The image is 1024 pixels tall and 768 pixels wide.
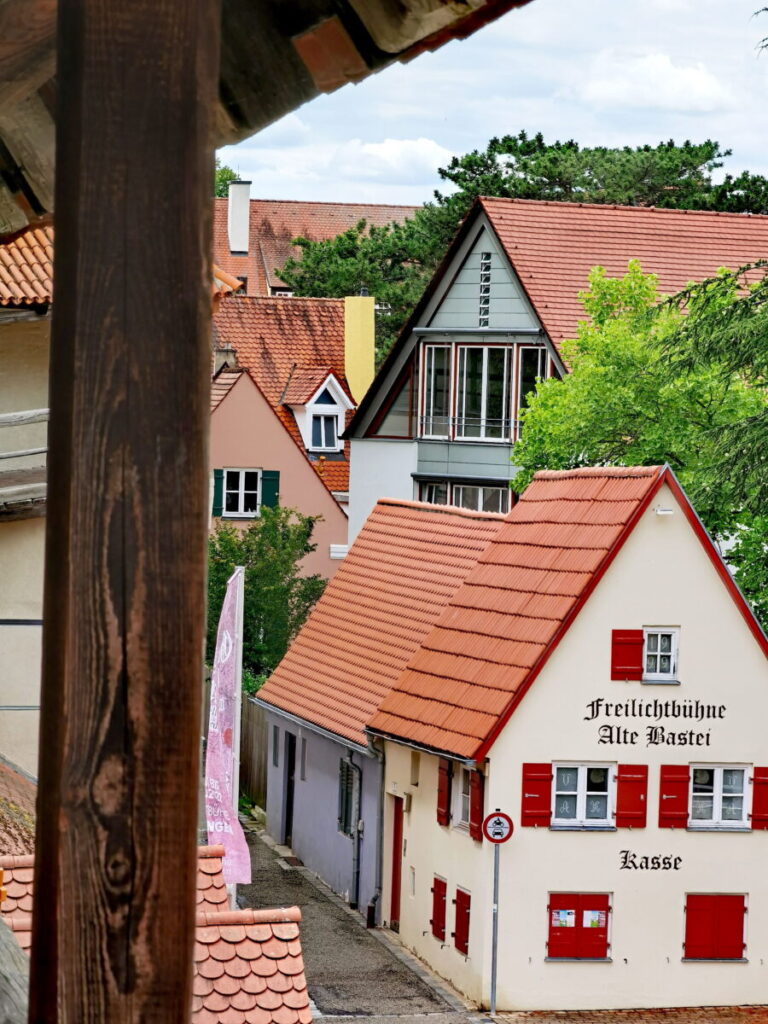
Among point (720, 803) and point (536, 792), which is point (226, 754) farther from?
point (720, 803)

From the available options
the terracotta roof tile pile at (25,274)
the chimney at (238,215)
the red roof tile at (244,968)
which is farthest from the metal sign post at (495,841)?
the chimney at (238,215)

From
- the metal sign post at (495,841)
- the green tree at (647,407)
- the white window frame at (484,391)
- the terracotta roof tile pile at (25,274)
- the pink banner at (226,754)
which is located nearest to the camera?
the terracotta roof tile pile at (25,274)

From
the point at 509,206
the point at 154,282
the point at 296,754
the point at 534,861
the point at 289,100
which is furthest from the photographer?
the point at 509,206

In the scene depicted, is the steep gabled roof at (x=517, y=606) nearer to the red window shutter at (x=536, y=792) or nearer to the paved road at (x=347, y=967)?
the red window shutter at (x=536, y=792)

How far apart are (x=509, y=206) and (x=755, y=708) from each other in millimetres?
16679

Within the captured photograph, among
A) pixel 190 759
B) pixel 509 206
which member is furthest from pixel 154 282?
pixel 509 206

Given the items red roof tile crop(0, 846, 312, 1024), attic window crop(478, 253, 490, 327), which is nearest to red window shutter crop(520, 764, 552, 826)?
red roof tile crop(0, 846, 312, 1024)

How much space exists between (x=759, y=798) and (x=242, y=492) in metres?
18.2

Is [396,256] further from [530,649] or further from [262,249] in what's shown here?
[262,249]

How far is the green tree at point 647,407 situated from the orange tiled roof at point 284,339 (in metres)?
19.7

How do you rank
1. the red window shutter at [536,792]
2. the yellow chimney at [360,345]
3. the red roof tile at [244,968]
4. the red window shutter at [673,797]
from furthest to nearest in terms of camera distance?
1. the yellow chimney at [360,345]
2. the red window shutter at [673,797]
3. the red window shutter at [536,792]
4. the red roof tile at [244,968]

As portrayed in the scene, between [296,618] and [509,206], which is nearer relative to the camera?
[296,618]

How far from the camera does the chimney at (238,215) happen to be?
6769 cm

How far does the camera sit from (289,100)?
2.49 m
